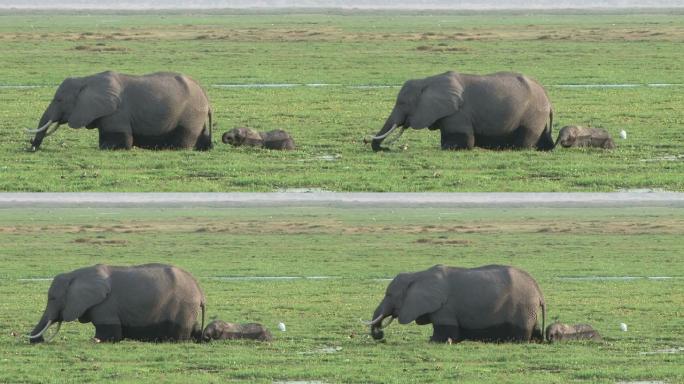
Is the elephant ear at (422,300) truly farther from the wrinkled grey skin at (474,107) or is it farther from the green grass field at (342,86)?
the wrinkled grey skin at (474,107)

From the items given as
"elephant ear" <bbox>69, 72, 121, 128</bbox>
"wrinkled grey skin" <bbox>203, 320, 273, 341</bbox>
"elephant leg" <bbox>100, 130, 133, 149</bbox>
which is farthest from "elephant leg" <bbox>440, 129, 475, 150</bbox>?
"wrinkled grey skin" <bbox>203, 320, 273, 341</bbox>

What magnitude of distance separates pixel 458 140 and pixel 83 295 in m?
16.5

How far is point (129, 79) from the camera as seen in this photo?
3875 cm

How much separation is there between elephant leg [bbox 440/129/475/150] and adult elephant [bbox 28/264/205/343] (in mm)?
15614

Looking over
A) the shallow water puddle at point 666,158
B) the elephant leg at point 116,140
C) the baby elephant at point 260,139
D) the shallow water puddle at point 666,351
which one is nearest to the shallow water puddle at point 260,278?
the shallow water puddle at point 666,351

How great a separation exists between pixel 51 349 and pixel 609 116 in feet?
78.6

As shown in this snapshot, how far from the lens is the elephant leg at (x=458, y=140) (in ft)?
130

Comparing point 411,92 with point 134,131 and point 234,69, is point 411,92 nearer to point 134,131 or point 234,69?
point 134,131

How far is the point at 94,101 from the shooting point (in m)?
38.0

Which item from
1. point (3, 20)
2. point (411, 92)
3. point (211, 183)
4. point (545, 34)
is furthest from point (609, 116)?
point (3, 20)

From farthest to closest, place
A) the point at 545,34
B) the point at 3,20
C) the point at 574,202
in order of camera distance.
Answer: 1. the point at 3,20
2. the point at 545,34
3. the point at 574,202

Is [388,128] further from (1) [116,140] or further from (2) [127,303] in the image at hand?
(2) [127,303]

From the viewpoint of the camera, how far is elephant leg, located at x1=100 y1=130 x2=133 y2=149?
39.1 metres

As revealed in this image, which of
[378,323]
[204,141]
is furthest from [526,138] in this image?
[378,323]
